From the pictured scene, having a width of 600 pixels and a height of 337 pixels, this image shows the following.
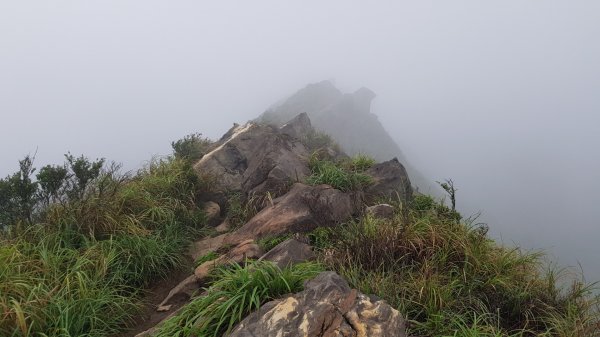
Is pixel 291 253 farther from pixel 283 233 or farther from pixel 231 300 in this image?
pixel 231 300

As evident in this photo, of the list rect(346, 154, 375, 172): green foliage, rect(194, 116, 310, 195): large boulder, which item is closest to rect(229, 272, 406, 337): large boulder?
rect(194, 116, 310, 195): large boulder

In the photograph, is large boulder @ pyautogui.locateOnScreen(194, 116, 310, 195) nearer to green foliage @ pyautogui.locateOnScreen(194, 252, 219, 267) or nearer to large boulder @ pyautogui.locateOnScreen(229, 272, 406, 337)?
green foliage @ pyautogui.locateOnScreen(194, 252, 219, 267)

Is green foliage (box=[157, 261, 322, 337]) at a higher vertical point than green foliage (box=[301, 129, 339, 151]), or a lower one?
higher

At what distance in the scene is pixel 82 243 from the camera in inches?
247

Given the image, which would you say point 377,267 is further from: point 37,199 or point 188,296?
point 37,199

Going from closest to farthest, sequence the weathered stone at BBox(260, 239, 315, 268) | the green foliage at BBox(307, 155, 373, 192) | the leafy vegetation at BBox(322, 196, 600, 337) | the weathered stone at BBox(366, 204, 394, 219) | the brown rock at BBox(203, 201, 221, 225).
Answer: the leafy vegetation at BBox(322, 196, 600, 337)
the weathered stone at BBox(260, 239, 315, 268)
the weathered stone at BBox(366, 204, 394, 219)
the green foliage at BBox(307, 155, 373, 192)
the brown rock at BBox(203, 201, 221, 225)

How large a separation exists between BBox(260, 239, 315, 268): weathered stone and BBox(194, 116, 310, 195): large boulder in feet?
11.2

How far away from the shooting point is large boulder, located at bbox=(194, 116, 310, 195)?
959 centimetres

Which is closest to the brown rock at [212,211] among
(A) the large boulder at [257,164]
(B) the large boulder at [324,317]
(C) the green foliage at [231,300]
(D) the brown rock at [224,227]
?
(D) the brown rock at [224,227]

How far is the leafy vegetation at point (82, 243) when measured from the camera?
447cm

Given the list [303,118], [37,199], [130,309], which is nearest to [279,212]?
[130,309]

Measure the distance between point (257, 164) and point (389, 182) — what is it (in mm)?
3632

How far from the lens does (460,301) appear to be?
15.4 ft

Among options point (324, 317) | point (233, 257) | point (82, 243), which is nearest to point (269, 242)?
point (233, 257)
